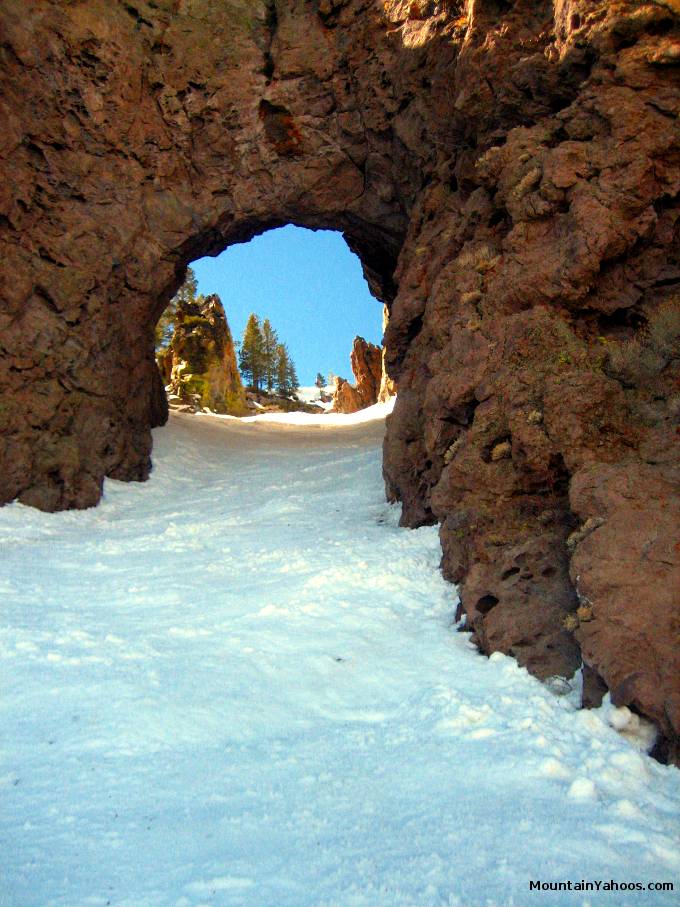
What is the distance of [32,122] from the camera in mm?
17141

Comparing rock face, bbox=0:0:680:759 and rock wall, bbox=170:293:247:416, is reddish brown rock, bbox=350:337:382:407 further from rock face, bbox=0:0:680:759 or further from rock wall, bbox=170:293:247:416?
rock face, bbox=0:0:680:759

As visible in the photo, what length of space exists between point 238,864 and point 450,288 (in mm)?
10885

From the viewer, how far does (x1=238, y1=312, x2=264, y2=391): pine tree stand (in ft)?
218

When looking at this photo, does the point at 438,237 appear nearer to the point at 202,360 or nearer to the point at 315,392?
the point at 202,360

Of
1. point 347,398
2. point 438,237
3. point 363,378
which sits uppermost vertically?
point 438,237

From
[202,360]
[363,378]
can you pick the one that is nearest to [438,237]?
[202,360]

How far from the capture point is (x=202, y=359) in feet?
126

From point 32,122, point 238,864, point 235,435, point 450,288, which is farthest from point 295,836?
point 235,435

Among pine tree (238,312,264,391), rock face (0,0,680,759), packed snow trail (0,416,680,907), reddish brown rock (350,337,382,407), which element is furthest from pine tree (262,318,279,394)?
packed snow trail (0,416,680,907)

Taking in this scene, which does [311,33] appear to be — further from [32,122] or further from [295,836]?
[295,836]

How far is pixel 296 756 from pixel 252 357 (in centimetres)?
6299

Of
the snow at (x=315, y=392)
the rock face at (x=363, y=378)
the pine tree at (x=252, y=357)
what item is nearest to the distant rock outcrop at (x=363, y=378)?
the rock face at (x=363, y=378)

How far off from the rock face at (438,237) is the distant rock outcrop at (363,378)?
134ft

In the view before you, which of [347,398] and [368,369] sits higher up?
[368,369]
